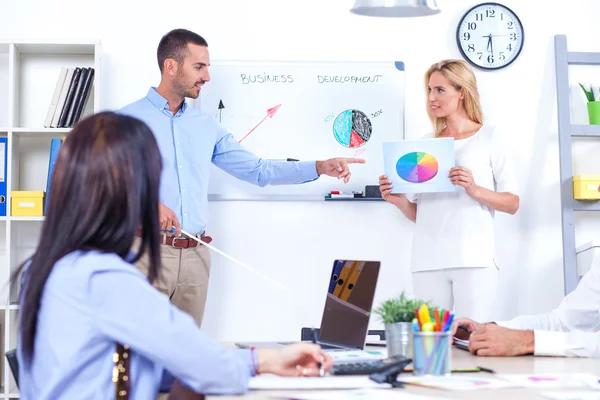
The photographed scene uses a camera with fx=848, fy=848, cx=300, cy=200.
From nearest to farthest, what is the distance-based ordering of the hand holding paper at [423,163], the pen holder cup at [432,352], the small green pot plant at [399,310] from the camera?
the pen holder cup at [432,352], the small green pot plant at [399,310], the hand holding paper at [423,163]

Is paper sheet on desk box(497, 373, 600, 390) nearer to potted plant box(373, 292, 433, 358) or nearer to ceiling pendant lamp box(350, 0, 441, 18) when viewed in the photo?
potted plant box(373, 292, 433, 358)

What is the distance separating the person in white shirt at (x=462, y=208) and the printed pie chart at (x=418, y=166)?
8cm

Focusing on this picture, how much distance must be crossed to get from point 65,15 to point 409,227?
1.96 m

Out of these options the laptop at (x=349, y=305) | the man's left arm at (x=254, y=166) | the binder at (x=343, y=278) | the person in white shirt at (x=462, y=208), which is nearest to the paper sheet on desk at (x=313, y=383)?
the laptop at (x=349, y=305)

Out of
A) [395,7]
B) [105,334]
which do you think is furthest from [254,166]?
[105,334]

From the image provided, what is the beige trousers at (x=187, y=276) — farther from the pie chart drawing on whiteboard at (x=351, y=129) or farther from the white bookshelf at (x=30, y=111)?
the pie chart drawing on whiteboard at (x=351, y=129)

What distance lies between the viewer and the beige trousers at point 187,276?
140 inches

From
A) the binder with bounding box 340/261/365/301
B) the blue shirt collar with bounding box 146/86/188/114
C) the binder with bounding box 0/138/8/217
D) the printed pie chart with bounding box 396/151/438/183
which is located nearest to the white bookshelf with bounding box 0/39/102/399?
the binder with bounding box 0/138/8/217

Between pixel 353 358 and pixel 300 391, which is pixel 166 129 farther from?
pixel 300 391

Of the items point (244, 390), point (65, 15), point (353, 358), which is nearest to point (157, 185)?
point (244, 390)

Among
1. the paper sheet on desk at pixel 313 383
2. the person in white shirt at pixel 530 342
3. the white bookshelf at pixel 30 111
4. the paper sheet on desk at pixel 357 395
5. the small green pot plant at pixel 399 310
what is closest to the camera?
the paper sheet on desk at pixel 357 395

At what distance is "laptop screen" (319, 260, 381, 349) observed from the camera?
7.19 feet

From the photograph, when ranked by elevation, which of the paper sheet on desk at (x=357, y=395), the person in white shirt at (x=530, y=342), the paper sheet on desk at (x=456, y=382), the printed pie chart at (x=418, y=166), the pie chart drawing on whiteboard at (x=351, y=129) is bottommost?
the paper sheet on desk at (x=456, y=382)

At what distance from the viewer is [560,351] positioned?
6.73 feet
